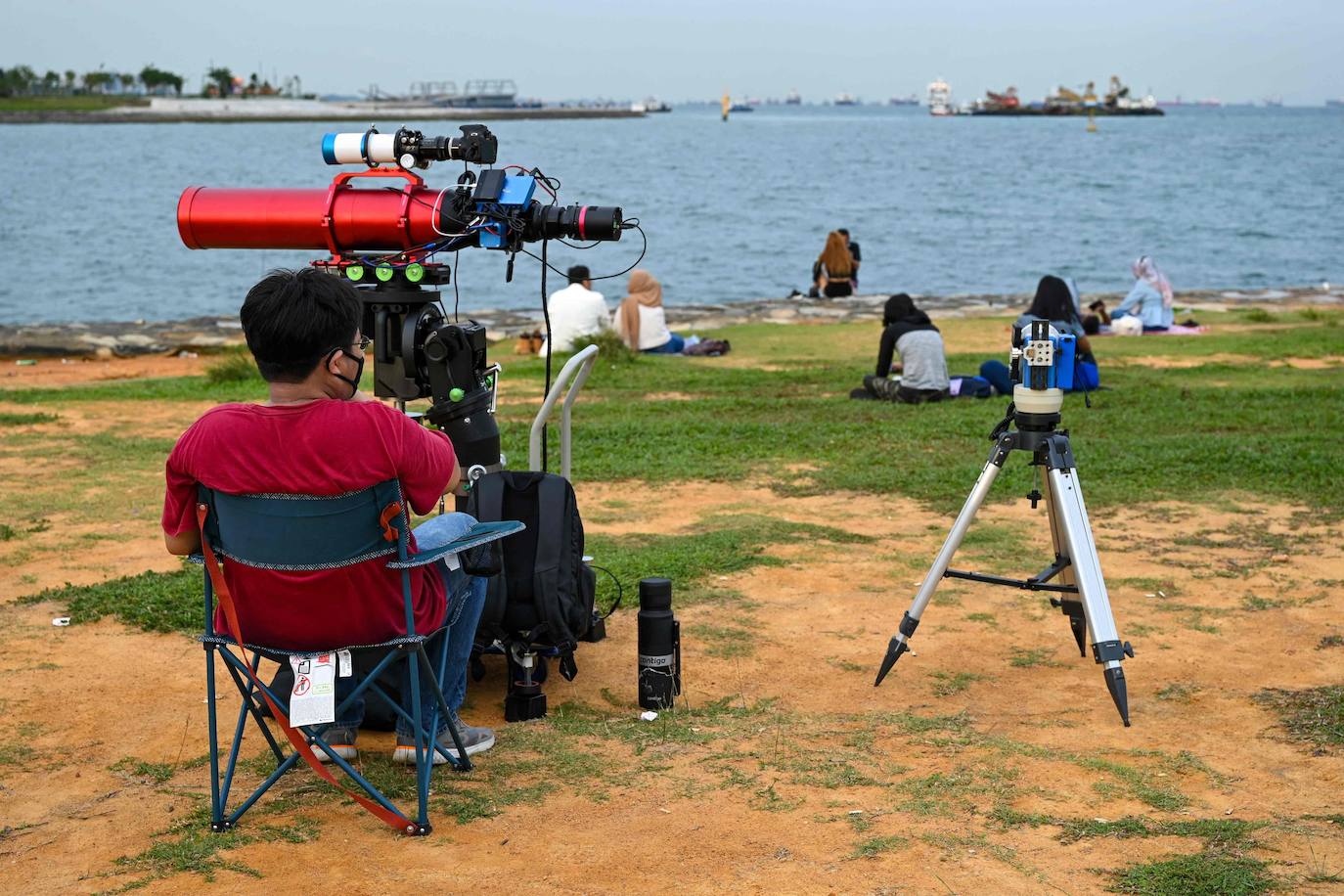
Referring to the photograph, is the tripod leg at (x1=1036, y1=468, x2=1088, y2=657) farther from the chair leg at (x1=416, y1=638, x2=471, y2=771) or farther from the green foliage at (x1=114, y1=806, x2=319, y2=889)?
Answer: the green foliage at (x1=114, y1=806, x2=319, y2=889)

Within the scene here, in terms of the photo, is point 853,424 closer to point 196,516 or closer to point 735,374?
point 735,374

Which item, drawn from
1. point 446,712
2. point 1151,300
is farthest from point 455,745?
point 1151,300

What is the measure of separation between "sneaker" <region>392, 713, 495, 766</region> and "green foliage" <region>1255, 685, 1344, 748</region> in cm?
239

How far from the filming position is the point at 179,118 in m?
121

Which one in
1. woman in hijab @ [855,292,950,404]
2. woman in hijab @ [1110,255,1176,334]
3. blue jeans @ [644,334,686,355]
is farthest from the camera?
woman in hijab @ [1110,255,1176,334]

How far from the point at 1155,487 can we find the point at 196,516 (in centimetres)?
567

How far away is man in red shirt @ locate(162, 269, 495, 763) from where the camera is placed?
348 centimetres

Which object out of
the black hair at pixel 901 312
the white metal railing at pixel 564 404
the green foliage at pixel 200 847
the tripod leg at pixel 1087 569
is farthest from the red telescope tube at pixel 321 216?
the black hair at pixel 901 312

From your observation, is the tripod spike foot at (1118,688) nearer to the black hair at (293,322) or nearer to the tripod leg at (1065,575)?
the tripod leg at (1065,575)

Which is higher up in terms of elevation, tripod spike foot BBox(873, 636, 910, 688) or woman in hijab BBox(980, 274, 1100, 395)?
woman in hijab BBox(980, 274, 1100, 395)

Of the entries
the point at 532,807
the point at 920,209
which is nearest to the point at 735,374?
the point at 532,807

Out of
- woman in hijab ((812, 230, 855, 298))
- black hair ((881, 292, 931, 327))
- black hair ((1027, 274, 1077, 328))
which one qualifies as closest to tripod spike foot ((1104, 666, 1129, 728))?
black hair ((1027, 274, 1077, 328))

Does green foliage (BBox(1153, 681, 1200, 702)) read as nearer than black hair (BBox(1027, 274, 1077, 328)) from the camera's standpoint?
Yes

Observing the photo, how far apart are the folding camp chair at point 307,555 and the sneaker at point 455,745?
37cm
